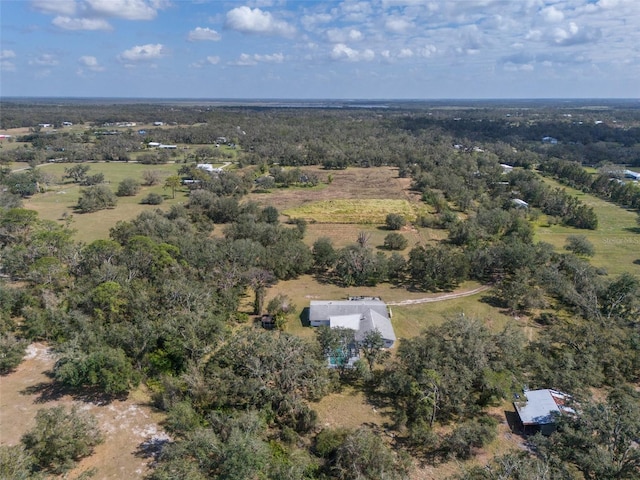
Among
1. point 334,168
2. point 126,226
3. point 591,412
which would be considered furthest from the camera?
point 334,168

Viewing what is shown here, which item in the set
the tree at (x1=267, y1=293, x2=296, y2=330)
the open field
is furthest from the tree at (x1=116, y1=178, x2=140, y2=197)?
the open field

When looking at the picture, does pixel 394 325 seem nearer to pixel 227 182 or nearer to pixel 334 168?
pixel 227 182

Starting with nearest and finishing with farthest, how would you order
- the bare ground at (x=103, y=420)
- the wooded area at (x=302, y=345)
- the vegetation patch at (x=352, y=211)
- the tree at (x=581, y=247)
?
the wooded area at (x=302, y=345) → the bare ground at (x=103, y=420) → the tree at (x=581, y=247) → the vegetation patch at (x=352, y=211)

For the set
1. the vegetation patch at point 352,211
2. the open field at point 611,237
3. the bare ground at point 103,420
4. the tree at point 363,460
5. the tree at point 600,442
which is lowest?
the open field at point 611,237

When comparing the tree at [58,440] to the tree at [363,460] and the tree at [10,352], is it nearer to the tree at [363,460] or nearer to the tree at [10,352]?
the tree at [10,352]

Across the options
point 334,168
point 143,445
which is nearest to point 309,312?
point 143,445

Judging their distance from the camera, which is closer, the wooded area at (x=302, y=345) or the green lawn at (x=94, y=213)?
the wooded area at (x=302, y=345)

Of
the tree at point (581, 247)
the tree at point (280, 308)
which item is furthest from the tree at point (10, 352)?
the tree at point (581, 247)

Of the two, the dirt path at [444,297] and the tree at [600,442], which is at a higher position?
the tree at [600,442]
